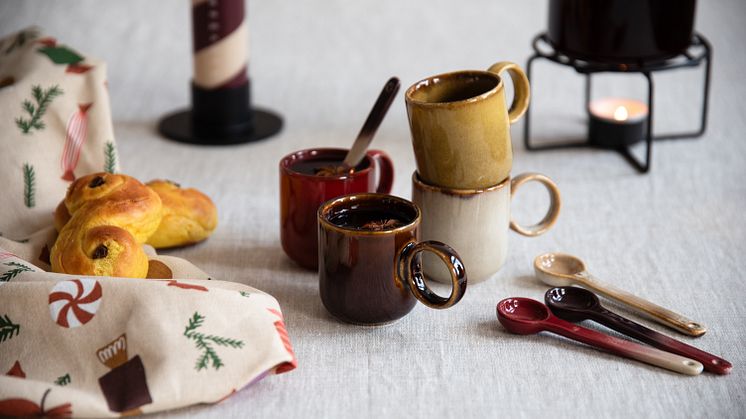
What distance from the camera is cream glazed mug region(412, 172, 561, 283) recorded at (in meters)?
0.77

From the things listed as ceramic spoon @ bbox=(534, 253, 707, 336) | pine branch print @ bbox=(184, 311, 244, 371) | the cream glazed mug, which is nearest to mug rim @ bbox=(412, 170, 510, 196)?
the cream glazed mug

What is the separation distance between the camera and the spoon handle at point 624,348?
Answer: 68 cm

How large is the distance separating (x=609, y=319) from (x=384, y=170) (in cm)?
27

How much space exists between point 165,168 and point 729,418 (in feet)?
2.40

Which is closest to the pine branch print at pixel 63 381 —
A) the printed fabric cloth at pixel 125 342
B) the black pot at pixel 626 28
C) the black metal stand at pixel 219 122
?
the printed fabric cloth at pixel 125 342

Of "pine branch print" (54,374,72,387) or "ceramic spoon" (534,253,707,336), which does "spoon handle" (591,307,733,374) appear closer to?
"ceramic spoon" (534,253,707,336)

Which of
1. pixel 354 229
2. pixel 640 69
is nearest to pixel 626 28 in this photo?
pixel 640 69

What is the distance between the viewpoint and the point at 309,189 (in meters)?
0.80

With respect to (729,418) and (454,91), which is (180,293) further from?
(729,418)

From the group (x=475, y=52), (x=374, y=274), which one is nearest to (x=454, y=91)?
(x=374, y=274)

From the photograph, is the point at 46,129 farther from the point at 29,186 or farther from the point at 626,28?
the point at 626,28

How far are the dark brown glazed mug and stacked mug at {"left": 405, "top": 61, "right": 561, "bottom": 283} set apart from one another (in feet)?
0.17

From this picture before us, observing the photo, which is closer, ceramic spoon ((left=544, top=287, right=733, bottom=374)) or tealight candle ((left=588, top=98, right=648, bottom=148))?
ceramic spoon ((left=544, top=287, right=733, bottom=374))

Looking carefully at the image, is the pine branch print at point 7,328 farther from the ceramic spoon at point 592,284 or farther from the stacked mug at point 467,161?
the ceramic spoon at point 592,284
